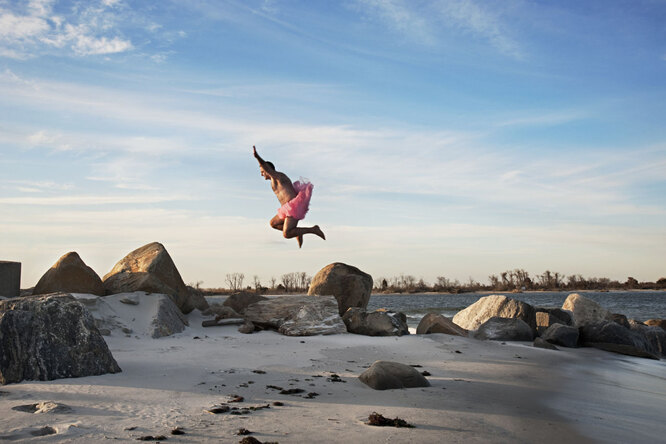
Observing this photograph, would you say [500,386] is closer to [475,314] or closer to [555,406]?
[555,406]

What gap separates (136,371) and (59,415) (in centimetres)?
182

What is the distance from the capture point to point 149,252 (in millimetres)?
11406

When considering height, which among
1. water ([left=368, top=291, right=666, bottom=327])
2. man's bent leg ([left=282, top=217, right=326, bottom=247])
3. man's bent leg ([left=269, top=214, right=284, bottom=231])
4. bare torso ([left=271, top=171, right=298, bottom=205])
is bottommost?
water ([left=368, top=291, right=666, bottom=327])

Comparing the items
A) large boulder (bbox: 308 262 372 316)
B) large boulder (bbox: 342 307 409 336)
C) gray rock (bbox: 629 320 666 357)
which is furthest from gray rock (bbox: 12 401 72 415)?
gray rock (bbox: 629 320 666 357)

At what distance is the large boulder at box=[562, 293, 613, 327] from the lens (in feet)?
50.1

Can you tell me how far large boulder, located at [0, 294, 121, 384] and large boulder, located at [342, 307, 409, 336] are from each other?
5.36 meters

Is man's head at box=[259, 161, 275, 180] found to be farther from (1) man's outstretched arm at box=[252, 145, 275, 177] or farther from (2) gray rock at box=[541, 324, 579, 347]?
(2) gray rock at box=[541, 324, 579, 347]

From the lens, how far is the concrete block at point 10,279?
1058cm

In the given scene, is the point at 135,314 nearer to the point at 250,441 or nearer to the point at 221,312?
the point at 221,312

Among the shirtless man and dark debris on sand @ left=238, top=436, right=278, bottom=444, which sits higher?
the shirtless man

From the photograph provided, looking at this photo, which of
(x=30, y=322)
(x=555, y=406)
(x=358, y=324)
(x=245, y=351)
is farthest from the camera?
(x=358, y=324)

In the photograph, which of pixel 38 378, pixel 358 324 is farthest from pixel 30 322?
pixel 358 324

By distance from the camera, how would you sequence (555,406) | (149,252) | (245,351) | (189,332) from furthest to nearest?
(149,252) → (189,332) → (245,351) → (555,406)

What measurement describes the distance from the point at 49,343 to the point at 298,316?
5.06 meters
